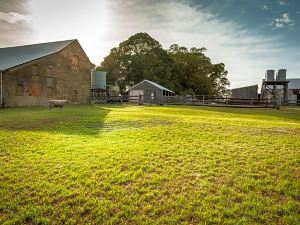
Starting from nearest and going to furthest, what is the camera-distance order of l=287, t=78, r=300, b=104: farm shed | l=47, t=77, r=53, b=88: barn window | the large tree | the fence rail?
the fence rail → l=47, t=77, r=53, b=88: barn window → l=287, t=78, r=300, b=104: farm shed → the large tree

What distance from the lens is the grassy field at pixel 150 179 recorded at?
421cm

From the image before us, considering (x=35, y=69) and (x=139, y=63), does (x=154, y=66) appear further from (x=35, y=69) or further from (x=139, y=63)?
(x=35, y=69)

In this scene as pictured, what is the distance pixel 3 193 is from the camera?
197 inches

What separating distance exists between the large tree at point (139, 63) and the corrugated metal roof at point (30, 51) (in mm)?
19002

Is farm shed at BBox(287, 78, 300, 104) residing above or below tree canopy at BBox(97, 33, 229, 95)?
below

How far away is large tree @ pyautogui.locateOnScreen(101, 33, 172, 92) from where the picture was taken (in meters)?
49.4

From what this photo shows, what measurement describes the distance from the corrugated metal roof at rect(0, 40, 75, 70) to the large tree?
748 inches

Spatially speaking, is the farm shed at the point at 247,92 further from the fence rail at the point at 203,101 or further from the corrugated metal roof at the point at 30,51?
the corrugated metal roof at the point at 30,51

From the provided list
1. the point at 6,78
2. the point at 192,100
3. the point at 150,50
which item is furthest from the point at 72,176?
the point at 150,50

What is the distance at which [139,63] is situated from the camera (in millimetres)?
49938

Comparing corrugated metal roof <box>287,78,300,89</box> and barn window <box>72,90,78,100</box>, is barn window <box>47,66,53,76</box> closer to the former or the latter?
barn window <box>72,90,78,100</box>

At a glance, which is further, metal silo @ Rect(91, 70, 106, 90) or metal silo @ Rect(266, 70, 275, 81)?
metal silo @ Rect(91, 70, 106, 90)

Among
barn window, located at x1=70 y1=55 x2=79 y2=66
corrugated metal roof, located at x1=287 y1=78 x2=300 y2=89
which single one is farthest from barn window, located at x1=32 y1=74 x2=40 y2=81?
corrugated metal roof, located at x1=287 y1=78 x2=300 y2=89

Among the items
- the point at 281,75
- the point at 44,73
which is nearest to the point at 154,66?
the point at 281,75
